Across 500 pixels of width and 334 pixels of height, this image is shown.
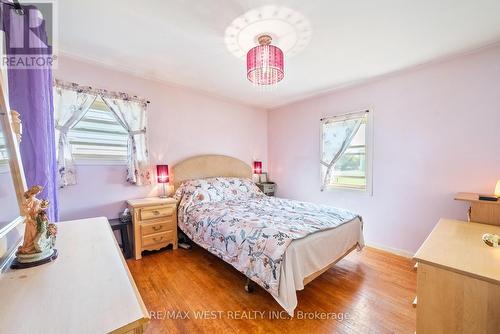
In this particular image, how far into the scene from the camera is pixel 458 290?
1.02 meters

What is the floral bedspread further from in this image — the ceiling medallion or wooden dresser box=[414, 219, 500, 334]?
the ceiling medallion

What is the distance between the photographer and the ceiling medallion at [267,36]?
5.46ft

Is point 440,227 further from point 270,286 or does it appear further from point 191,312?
point 191,312

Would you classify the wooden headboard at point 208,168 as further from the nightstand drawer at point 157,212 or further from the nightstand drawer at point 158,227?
the nightstand drawer at point 158,227

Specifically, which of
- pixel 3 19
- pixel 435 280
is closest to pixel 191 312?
pixel 435 280

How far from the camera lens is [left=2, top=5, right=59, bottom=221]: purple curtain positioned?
1244mm

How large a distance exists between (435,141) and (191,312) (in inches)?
125

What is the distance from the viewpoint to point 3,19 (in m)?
1.14

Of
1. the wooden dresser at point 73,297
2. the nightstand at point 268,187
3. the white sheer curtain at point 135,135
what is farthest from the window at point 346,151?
the wooden dresser at point 73,297

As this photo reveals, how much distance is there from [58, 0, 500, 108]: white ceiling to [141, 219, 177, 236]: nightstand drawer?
6.59 feet

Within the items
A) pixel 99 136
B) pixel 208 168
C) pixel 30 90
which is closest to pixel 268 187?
pixel 208 168

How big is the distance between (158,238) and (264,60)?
2.44 m

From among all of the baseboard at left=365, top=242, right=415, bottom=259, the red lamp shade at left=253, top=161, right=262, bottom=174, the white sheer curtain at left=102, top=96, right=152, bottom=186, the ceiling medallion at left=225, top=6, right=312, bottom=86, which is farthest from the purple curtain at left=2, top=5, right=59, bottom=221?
the baseboard at left=365, top=242, right=415, bottom=259

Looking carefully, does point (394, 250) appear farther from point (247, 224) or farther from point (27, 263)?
point (27, 263)
